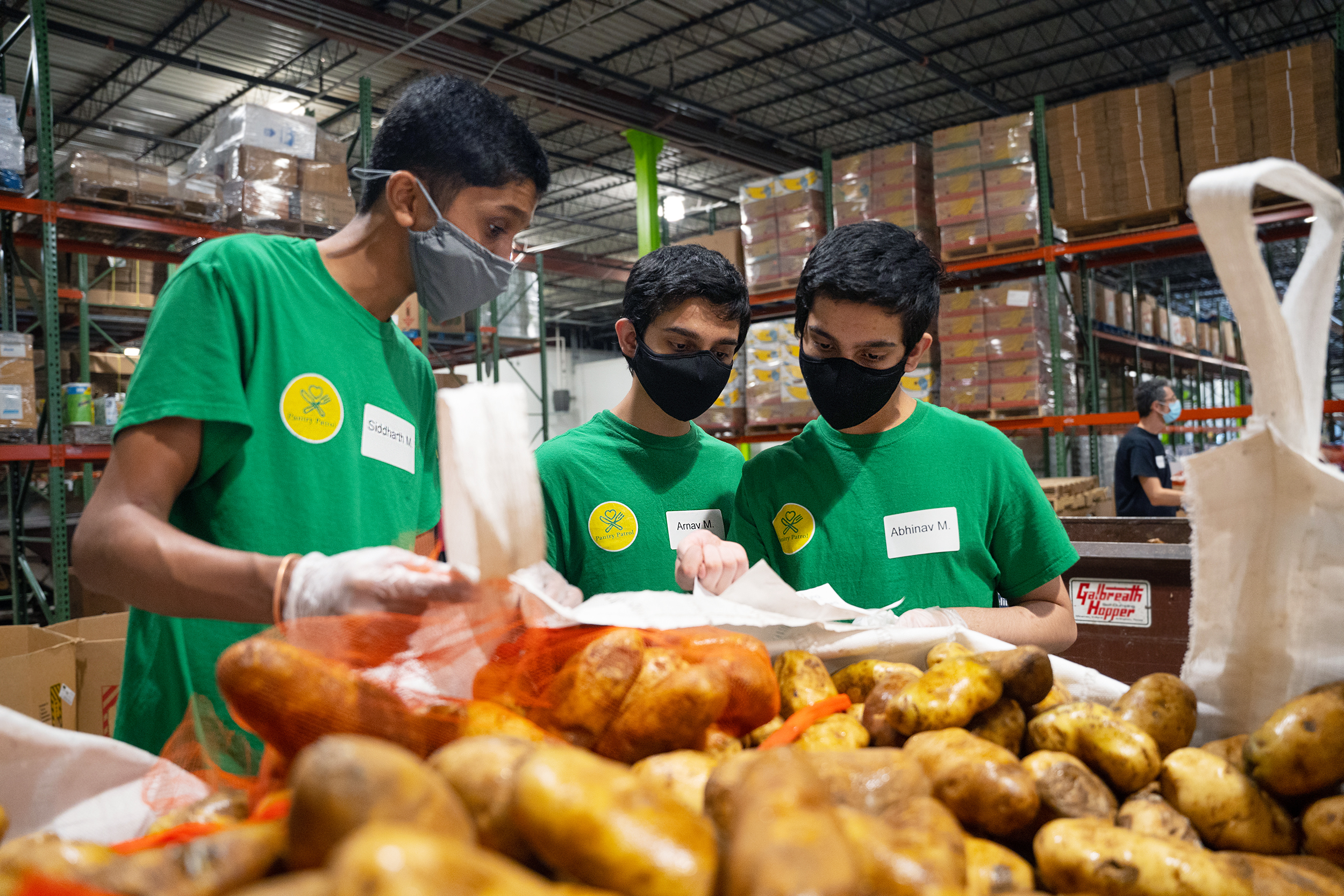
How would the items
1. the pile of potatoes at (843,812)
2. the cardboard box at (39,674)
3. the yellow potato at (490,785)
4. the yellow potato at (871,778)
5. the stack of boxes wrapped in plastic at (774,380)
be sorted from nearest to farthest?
the pile of potatoes at (843,812) → the yellow potato at (490,785) → the yellow potato at (871,778) → the cardboard box at (39,674) → the stack of boxes wrapped in plastic at (774,380)

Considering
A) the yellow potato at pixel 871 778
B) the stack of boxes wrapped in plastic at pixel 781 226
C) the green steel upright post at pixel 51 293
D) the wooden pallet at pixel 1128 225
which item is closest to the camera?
the yellow potato at pixel 871 778

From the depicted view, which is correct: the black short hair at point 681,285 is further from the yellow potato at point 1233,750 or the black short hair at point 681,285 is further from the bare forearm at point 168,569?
the yellow potato at point 1233,750

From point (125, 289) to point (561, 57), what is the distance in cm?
590

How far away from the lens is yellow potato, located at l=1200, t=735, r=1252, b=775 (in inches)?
37.9

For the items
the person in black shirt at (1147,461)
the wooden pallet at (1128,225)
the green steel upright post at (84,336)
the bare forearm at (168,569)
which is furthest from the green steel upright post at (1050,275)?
the green steel upright post at (84,336)

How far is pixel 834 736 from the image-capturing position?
1.05 meters

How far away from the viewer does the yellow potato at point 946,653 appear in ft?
3.86

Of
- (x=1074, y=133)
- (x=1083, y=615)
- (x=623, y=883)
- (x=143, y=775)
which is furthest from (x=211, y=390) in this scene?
(x=1074, y=133)

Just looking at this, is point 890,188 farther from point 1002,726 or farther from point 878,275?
point 1002,726

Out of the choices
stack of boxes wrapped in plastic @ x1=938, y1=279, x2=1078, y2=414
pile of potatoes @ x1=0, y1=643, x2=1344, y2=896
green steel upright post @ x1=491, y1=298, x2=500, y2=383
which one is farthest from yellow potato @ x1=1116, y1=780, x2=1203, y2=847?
green steel upright post @ x1=491, y1=298, x2=500, y2=383

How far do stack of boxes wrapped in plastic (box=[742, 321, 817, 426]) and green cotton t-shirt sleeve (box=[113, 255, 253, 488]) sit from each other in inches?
248

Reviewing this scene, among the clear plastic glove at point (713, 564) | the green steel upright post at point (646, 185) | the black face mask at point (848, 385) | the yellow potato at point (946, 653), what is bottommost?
the yellow potato at point (946, 653)

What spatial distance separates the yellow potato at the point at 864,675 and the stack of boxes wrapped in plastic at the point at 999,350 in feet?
18.9

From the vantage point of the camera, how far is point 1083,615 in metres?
3.65
